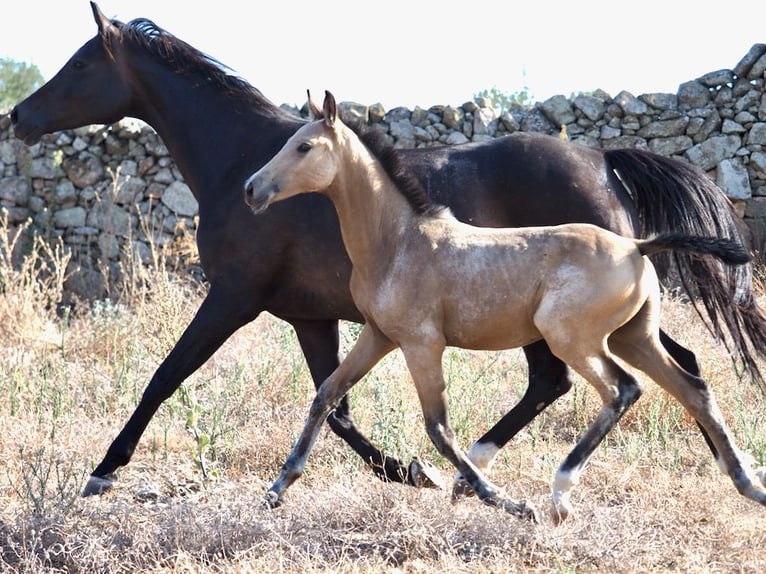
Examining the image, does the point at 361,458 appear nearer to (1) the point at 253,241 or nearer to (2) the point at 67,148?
(1) the point at 253,241

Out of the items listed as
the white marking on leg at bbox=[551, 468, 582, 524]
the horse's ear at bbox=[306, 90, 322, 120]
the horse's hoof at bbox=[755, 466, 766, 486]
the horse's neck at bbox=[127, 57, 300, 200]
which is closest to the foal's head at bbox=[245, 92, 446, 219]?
the horse's ear at bbox=[306, 90, 322, 120]

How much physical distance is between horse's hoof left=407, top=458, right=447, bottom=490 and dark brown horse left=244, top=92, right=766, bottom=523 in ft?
2.26

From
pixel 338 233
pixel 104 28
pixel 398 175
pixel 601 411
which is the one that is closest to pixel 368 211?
pixel 398 175

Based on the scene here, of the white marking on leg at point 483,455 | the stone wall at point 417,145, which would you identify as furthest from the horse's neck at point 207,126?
the stone wall at point 417,145

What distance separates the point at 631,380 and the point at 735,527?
70 centimetres

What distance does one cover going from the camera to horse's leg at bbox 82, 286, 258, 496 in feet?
16.5

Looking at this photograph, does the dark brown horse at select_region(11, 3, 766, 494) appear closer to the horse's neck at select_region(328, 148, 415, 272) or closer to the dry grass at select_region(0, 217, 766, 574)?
the dry grass at select_region(0, 217, 766, 574)

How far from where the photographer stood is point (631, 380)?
4.00 m

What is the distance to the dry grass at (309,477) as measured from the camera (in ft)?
12.7

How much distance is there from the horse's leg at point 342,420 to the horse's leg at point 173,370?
19.3 inches

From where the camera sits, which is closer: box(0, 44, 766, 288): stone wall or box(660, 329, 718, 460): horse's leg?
box(660, 329, 718, 460): horse's leg

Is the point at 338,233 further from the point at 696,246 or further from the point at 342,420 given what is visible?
the point at 696,246

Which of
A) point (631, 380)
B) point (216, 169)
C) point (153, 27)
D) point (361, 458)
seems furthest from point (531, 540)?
point (153, 27)

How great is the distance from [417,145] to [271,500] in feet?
25.1
